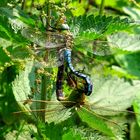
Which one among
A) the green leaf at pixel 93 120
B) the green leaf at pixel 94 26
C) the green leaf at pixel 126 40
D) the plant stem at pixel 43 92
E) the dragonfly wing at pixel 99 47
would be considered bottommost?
the green leaf at pixel 93 120

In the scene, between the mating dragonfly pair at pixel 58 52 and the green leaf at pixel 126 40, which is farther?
the green leaf at pixel 126 40

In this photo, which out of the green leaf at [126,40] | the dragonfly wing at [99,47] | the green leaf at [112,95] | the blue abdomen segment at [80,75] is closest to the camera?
the blue abdomen segment at [80,75]

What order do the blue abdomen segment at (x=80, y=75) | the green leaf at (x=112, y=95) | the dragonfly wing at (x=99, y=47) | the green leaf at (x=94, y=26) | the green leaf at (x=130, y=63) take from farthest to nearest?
the green leaf at (x=130, y=63) < the green leaf at (x=112, y=95) < the dragonfly wing at (x=99, y=47) < the blue abdomen segment at (x=80, y=75) < the green leaf at (x=94, y=26)

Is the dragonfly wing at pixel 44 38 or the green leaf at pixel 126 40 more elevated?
the green leaf at pixel 126 40

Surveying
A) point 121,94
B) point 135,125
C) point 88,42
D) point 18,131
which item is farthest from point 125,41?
point 18,131

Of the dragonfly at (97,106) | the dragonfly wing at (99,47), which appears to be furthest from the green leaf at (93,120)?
the dragonfly wing at (99,47)

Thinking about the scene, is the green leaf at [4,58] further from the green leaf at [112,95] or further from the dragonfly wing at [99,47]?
the green leaf at [112,95]

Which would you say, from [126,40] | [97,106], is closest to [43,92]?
[97,106]

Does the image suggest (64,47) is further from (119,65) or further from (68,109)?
(119,65)

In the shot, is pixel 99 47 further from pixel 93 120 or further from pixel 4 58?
pixel 4 58
